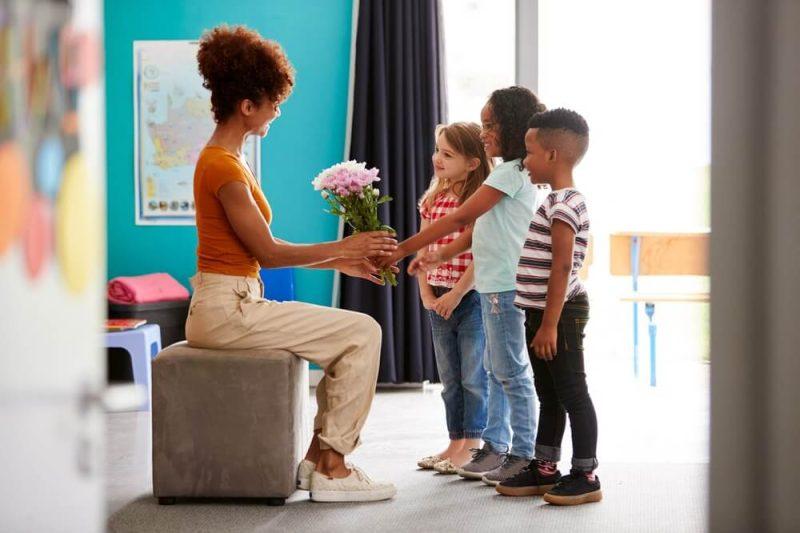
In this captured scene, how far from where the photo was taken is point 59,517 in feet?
3.25

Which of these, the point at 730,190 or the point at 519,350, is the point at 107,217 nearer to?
the point at 519,350

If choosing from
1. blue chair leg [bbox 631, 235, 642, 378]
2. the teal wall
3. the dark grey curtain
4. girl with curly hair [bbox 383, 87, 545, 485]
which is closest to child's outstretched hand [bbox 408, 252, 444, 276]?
girl with curly hair [bbox 383, 87, 545, 485]

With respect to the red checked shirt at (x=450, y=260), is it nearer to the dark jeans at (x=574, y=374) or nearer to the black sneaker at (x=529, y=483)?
A: the dark jeans at (x=574, y=374)

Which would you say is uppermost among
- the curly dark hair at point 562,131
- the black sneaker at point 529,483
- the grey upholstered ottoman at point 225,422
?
the curly dark hair at point 562,131

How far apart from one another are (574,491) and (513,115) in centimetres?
118

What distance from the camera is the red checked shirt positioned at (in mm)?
3361

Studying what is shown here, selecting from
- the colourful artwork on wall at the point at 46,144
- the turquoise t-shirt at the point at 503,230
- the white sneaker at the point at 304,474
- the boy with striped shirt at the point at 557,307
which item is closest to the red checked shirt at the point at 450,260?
the turquoise t-shirt at the point at 503,230

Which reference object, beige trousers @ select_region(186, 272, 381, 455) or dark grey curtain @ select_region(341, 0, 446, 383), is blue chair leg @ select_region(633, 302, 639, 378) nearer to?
dark grey curtain @ select_region(341, 0, 446, 383)

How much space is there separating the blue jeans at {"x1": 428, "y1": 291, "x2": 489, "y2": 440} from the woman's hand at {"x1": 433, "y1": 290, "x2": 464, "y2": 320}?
0.06m

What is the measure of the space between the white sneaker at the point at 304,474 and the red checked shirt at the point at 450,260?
31.6 inches

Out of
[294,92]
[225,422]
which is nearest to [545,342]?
[225,422]

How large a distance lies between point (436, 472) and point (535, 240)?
92 centimetres

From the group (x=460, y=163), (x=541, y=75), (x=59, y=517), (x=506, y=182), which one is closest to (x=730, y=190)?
(x=59, y=517)

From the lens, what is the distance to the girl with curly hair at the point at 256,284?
2.83 m
